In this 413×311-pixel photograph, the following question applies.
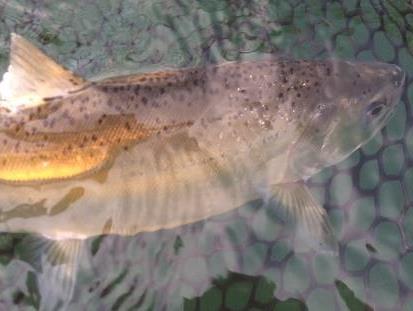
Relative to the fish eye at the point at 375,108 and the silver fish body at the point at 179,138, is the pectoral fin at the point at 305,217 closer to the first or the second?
the silver fish body at the point at 179,138

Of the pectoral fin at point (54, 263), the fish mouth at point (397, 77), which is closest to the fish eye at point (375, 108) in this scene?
the fish mouth at point (397, 77)

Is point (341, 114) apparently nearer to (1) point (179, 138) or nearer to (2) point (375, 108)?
(2) point (375, 108)

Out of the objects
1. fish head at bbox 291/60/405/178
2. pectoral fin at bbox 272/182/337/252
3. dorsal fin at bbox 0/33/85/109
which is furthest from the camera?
fish head at bbox 291/60/405/178

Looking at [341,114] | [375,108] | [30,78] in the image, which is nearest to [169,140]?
[30,78]

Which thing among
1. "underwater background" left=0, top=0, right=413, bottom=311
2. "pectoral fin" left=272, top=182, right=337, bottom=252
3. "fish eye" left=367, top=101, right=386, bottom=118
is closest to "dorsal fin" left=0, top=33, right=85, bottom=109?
"underwater background" left=0, top=0, right=413, bottom=311

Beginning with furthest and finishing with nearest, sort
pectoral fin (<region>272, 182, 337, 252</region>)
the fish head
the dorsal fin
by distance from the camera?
the fish head < pectoral fin (<region>272, 182, 337, 252</region>) < the dorsal fin

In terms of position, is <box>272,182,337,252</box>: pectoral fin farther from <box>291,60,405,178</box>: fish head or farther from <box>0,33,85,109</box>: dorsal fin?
<box>0,33,85,109</box>: dorsal fin

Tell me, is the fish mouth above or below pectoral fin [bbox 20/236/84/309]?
above

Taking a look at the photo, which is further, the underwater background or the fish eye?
the fish eye
